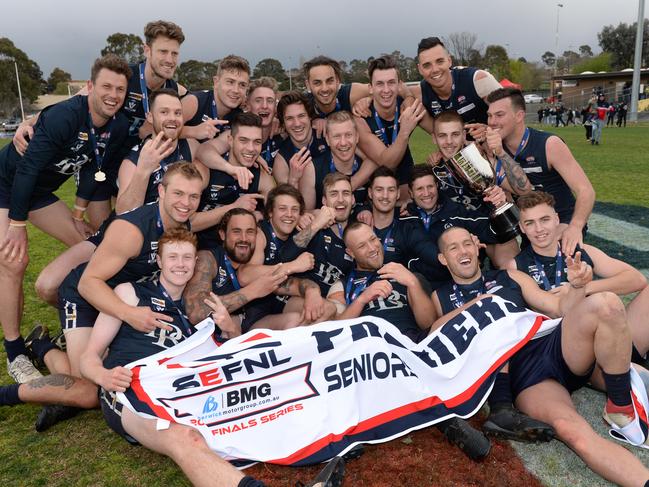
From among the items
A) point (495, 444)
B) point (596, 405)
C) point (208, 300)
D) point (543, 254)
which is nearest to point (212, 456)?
point (208, 300)

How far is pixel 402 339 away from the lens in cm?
312

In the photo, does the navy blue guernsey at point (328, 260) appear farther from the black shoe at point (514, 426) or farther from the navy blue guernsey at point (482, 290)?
the black shoe at point (514, 426)

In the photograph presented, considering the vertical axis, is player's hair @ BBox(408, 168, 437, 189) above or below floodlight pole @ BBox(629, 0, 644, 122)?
below

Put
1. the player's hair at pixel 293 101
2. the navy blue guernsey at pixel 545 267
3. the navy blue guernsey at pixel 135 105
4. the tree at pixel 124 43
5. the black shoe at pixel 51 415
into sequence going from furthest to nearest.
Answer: the tree at pixel 124 43 < the player's hair at pixel 293 101 < the navy blue guernsey at pixel 135 105 < the navy blue guernsey at pixel 545 267 < the black shoe at pixel 51 415

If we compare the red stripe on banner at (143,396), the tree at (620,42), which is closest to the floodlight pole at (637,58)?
the red stripe on banner at (143,396)

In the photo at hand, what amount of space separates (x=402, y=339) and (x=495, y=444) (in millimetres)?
753

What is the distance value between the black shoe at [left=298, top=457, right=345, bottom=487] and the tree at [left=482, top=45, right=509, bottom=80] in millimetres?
72521

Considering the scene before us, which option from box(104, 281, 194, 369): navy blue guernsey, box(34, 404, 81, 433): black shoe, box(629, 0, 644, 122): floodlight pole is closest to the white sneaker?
box(34, 404, 81, 433): black shoe

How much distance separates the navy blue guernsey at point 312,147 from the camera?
521 centimetres

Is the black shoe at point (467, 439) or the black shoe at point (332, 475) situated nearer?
the black shoe at point (332, 475)

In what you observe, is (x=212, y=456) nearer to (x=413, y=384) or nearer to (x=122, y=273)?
(x=413, y=384)

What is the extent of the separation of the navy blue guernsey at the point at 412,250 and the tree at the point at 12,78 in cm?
7284

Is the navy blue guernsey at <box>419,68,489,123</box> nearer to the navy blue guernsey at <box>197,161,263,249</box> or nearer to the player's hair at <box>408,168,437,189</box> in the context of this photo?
the player's hair at <box>408,168,437,189</box>

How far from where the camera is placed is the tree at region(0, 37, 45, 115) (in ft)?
210
